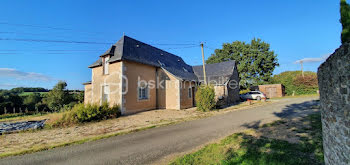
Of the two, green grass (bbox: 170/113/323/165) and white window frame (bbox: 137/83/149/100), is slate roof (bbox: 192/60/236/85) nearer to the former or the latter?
white window frame (bbox: 137/83/149/100)

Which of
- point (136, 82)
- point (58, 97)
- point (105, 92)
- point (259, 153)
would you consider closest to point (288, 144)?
point (259, 153)

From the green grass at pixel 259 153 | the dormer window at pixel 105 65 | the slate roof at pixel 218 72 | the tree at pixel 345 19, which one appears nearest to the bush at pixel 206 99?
the slate roof at pixel 218 72

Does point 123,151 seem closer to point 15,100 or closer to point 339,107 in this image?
point 339,107

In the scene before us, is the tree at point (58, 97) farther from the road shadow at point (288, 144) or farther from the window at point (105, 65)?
the road shadow at point (288, 144)

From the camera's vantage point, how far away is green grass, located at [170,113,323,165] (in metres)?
Answer: 3.46

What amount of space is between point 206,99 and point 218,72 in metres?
9.23

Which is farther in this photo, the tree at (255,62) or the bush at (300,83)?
the tree at (255,62)

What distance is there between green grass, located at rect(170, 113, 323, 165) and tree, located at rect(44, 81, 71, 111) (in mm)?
22384

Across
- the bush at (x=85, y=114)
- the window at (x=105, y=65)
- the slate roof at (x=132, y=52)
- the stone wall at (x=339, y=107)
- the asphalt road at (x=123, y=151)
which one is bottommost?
the asphalt road at (x=123, y=151)

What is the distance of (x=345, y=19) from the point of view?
8.20 ft

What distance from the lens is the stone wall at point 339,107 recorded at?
2041mm

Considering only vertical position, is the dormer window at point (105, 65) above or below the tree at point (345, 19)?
above

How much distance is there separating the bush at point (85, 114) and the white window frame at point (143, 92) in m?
3.13

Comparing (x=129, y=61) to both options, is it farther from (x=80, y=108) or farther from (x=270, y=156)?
(x=270, y=156)
